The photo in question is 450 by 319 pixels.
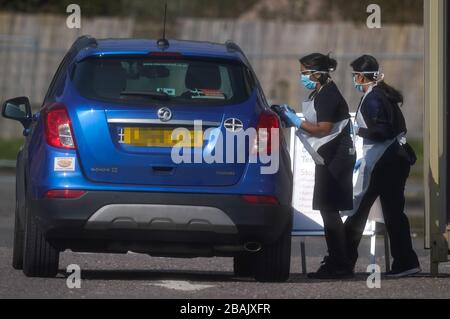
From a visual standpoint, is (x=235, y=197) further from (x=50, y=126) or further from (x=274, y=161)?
(x=50, y=126)

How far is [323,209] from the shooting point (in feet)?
37.1

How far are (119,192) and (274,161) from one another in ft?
3.57

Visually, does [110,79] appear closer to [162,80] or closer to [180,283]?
[162,80]

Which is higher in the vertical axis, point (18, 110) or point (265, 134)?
point (18, 110)

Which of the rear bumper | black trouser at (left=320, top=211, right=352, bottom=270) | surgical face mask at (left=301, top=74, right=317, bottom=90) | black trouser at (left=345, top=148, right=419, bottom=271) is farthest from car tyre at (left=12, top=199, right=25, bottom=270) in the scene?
black trouser at (left=345, top=148, right=419, bottom=271)

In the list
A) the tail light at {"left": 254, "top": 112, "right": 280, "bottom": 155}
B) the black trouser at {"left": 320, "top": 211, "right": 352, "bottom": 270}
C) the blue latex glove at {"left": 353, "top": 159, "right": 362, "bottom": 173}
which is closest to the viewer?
the tail light at {"left": 254, "top": 112, "right": 280, "bottom": 155}

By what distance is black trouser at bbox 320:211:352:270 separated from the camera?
446 inches

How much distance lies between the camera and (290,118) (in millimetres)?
11258

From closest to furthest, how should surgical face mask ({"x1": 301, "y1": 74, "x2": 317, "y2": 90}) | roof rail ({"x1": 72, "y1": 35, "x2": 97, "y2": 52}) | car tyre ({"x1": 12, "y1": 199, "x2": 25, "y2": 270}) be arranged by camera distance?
roof rail ({"x1": 72, "y1": 35, "x2": 97, "y2": 52}) < car tyre ({"x1": 12, "y1": 199, "x2": 25, "y2": 270}) < surgical face mask ({"x1": 301, "y1": 74, "x2": 317, "y2": 90})

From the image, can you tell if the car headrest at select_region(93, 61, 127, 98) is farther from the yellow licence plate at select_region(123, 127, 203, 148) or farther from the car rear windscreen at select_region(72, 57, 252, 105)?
the yellow licence plate at select_region(123, 127, 203, 148)

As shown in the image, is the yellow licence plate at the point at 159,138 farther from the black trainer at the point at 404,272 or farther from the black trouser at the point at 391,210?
the black trainer at the point at 404,272

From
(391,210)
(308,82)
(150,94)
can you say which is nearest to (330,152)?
(308,82)

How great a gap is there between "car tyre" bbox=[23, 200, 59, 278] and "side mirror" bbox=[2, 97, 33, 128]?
91 centimetres

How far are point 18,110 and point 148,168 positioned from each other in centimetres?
162
